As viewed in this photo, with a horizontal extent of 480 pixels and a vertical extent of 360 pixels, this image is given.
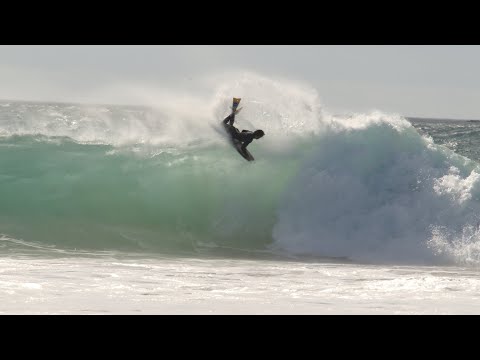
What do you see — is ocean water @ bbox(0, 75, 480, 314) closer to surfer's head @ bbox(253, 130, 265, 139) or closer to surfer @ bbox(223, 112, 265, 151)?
surfer @ bbox(223, 112, 265, 151)

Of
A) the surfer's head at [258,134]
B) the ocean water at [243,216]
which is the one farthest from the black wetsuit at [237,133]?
the ocean water at [243,216]

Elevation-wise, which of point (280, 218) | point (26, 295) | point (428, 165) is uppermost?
point (428, 165)

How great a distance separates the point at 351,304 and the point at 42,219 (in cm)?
884

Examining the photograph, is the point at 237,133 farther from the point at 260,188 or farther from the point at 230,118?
the point at 260,188

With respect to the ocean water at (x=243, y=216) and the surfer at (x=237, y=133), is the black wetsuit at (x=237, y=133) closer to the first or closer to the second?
the surfer at (x=237, y=133)

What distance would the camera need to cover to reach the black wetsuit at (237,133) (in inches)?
637

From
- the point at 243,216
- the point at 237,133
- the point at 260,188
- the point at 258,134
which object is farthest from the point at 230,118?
the point at 260,188

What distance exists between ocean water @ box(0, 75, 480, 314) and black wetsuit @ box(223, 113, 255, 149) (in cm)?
146

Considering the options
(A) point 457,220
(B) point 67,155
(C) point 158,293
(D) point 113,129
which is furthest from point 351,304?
(D) point 113,129

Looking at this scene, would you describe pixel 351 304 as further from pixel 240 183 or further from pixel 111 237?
pixel 240 183

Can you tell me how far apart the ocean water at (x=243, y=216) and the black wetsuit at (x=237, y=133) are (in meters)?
1.46

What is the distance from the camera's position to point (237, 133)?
54.4 ft

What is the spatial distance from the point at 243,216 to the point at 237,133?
77.9 inches

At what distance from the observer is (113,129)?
23.8m
